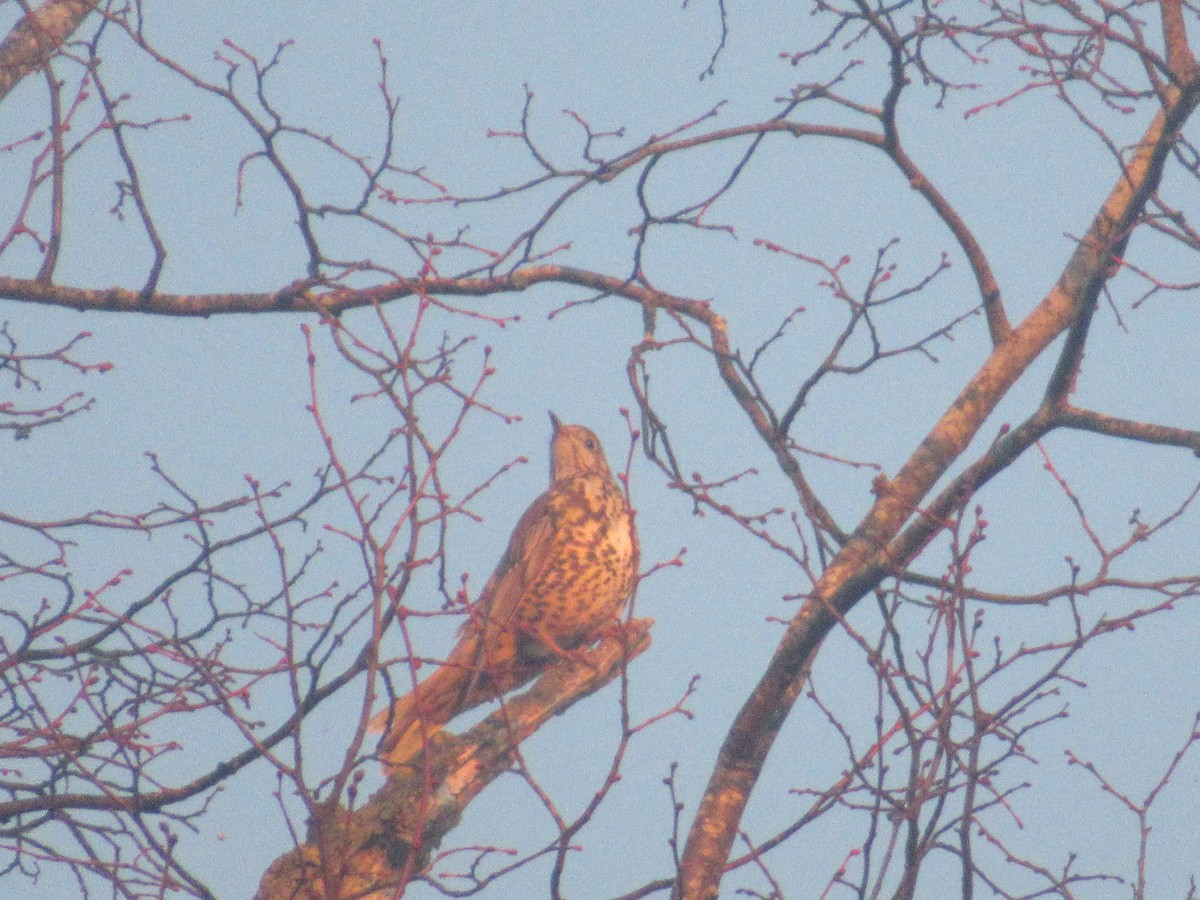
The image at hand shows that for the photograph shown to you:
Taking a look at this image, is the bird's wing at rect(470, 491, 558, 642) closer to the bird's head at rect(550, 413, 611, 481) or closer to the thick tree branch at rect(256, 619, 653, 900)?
the bird's head at rect(550, 413, 611, 481)

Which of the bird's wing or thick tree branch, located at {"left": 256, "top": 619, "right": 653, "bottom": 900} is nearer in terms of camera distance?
thick tree branch, located at {"left": 256, "top": 619, "right": 653, "bottom": 900}

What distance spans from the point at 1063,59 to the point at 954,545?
1.75m

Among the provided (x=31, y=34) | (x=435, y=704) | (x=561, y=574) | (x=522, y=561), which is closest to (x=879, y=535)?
(x=435, y=704)

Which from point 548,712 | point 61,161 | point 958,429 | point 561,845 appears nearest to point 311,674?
point 548,712

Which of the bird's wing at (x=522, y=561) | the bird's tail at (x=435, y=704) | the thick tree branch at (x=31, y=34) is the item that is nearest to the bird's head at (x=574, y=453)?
the bird's wing at (x=522, y=561)

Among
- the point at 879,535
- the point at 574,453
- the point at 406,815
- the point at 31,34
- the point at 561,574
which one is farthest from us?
the point at 574,453

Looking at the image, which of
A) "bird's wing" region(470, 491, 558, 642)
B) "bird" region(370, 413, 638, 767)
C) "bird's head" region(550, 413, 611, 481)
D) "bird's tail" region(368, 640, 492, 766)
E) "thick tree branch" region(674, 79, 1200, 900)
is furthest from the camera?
"bird's head" region(550, 413, 611, 481)

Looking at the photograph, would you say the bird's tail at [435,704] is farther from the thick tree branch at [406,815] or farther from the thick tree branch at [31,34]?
the thick tree branch at [31,34]

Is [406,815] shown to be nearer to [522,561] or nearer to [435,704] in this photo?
[435,704]

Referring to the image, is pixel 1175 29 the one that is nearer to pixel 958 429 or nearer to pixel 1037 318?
pixel 1037 318

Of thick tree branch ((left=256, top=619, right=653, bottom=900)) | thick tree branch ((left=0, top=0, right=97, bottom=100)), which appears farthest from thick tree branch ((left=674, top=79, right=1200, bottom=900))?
thick tree branch ((left=0, top=0, right=97, bottom=100))

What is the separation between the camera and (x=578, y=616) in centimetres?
623

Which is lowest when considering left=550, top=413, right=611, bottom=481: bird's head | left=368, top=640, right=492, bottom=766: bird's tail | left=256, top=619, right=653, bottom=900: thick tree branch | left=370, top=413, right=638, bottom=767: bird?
left=256, top=619, right=653, bottom=900: thick tree branch

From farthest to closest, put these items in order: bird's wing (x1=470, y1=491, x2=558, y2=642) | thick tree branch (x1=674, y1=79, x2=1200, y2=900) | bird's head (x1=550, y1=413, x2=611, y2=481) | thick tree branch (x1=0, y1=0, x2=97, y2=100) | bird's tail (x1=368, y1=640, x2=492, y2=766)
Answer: bird's head (x1=550, y1=413, x2=611, y2=481)
bird's wing (x1=470, y1=491, x2=558, y2=642)
thick tree branch (x1=0, y1=0, x2=97, y2=100)
bird's tail (x1=368, y1=640, x2=492, y2=766)
thick tree branch (x1=674, y1=79, x2=1200, y2=900)
